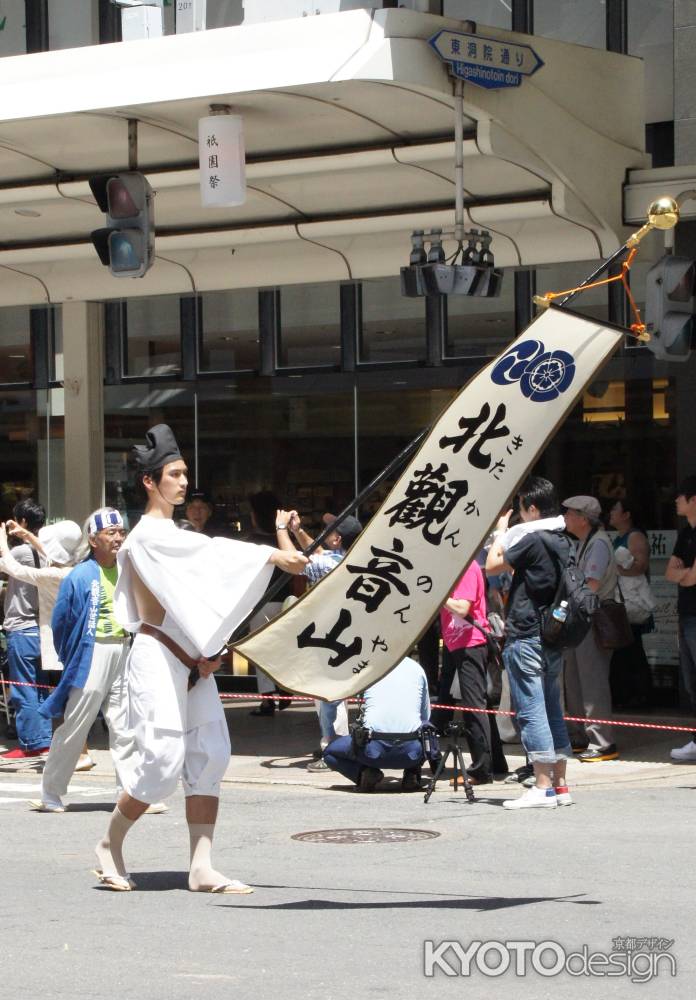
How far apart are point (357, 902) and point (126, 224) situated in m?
6.98

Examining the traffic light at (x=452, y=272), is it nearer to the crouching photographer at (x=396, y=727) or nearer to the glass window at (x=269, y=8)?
the glass window at (x=269, y=8)

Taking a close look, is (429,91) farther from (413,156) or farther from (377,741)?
(377,741)

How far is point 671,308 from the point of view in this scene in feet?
36.3

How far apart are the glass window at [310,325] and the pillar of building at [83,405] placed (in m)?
2.16

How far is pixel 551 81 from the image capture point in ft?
43.1

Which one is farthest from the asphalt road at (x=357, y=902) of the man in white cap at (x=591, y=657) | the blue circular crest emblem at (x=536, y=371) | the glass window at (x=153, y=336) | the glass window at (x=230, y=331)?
the glass window at (x=153, y=336)

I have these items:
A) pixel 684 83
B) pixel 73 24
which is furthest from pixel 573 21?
pixel 73 24

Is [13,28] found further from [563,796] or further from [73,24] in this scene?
[563,796]

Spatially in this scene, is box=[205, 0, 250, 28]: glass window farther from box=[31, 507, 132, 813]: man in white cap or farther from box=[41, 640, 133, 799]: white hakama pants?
box=[41, 640, 133, 799]: white hakama pants

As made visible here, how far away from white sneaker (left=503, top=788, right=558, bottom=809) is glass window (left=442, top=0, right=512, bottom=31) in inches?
314

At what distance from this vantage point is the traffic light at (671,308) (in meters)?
11.0

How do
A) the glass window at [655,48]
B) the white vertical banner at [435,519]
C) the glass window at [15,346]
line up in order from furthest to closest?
the glass window at [15,346] → the glass window at [655,48] → the white vertical banner at [435,519]

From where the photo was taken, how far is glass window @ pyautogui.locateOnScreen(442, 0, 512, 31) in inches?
627

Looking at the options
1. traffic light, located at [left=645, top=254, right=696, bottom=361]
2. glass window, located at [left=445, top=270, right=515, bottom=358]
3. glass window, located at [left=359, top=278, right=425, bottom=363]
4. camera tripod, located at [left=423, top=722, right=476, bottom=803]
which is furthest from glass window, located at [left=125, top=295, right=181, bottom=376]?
traffic light, located at [left=645, top=254, right=696, bottom=361]
